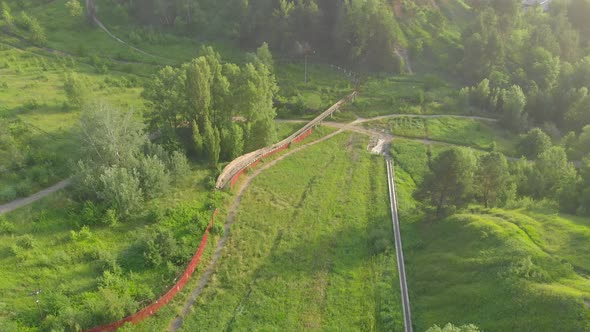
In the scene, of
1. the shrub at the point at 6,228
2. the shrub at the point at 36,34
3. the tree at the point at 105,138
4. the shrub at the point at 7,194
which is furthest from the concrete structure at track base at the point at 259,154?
the shrub at the point at 36,34

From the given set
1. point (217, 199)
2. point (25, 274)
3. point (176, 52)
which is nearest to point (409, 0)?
point (176, 52)

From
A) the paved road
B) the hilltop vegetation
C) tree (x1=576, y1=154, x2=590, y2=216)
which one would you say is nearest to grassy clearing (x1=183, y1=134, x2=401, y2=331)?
the hilltop vegetation

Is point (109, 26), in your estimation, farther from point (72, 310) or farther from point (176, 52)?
point (72, 310)

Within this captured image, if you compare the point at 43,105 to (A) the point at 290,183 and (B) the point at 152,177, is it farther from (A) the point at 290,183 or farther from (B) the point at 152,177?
(A) the point at 290,183

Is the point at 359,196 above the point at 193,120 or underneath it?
underneath

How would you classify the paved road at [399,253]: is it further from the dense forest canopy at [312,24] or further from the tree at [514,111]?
the dense forest canopy at [312,24]

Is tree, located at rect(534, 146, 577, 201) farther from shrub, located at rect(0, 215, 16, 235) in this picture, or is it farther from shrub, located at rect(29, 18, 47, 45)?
shrub, located at rect(29, 18, 47, 45)
